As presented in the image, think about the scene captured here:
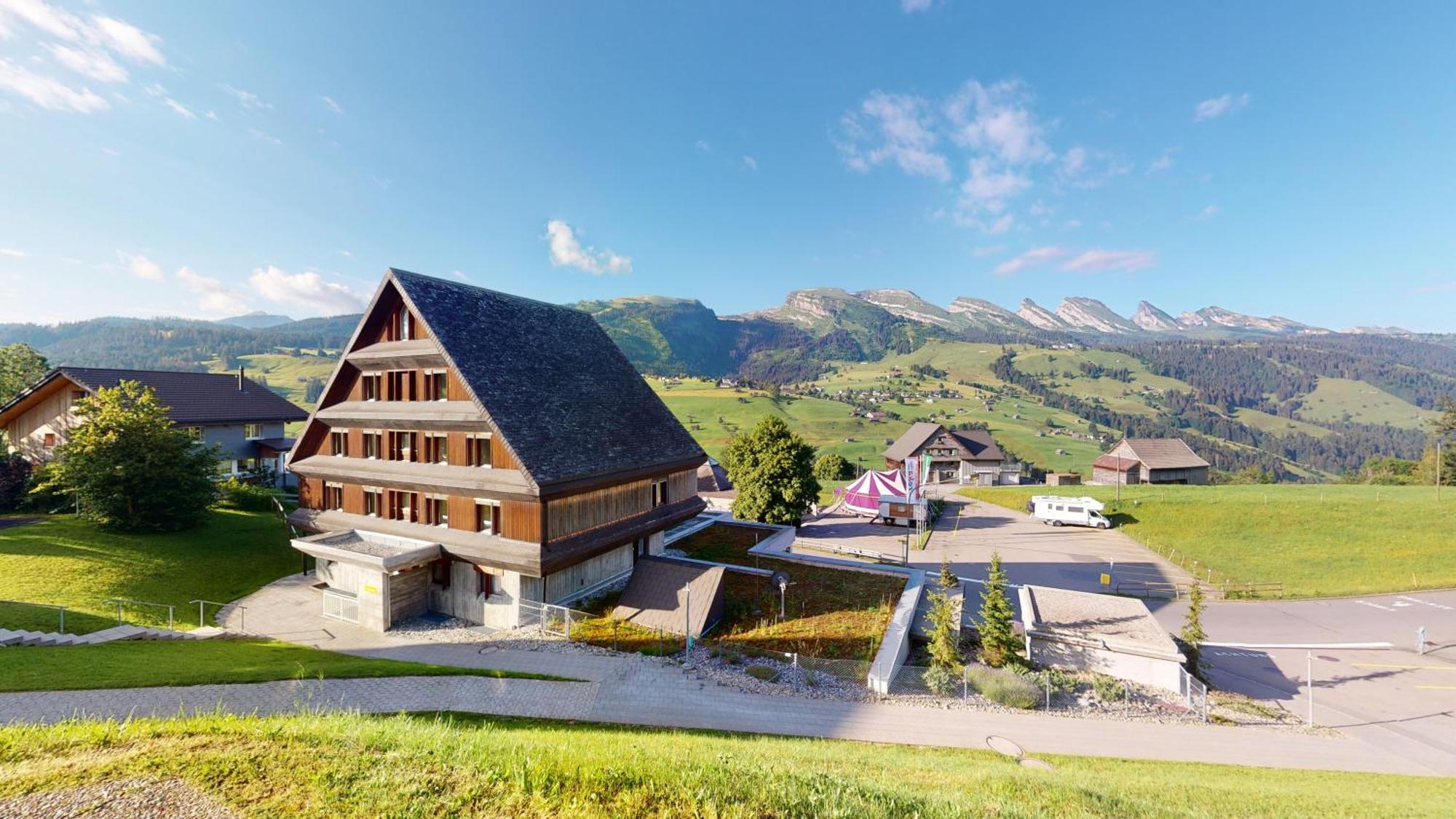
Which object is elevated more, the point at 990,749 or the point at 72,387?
the point at 72,387

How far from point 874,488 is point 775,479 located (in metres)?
9.69

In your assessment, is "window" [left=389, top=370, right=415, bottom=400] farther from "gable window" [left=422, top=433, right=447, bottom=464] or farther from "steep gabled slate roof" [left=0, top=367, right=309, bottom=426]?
"steep gabled slate roof" [left=0, top=367, right=309, bottom=426]

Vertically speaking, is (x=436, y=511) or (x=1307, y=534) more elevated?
(x=436, y=511)

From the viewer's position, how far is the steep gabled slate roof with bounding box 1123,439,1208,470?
73.6 metres

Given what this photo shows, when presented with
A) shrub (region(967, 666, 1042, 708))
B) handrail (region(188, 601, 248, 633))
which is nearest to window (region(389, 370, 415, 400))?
handrail (region(188, 601, 248, 633))

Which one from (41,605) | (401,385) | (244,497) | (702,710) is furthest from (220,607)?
(702,710)

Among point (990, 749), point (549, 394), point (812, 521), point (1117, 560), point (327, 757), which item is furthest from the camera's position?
point (812, 521)

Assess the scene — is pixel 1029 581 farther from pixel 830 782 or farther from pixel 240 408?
pixel 240 408

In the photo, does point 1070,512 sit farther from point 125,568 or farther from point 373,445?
point 125,568

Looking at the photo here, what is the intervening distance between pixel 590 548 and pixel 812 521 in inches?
1346

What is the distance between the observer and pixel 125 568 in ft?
75.3

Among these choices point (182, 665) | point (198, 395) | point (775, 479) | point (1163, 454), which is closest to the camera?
point (182, 665)

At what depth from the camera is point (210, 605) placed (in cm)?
2262

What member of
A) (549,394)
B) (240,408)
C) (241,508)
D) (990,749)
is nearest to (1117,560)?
(990,749)
